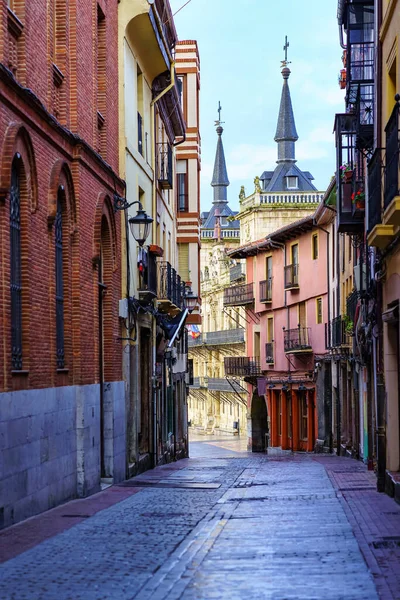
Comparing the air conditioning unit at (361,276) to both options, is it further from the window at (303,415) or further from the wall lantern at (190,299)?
the window at (303,415)

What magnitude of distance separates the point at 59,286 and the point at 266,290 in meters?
37.3

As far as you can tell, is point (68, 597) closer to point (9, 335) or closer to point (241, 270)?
point (9, 335)

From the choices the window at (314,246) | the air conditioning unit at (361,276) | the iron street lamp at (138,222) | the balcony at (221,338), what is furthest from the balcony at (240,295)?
the iron street lamp at (138,222)

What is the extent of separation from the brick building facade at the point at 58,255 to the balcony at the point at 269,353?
3164 centimetres

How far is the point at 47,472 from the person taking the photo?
14109 mm

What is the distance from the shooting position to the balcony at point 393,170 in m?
13.1

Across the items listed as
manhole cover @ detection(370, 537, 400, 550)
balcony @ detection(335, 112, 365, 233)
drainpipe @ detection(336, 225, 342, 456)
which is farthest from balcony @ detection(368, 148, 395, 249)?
drainpipe @ detection(336, 225, 342, 456)

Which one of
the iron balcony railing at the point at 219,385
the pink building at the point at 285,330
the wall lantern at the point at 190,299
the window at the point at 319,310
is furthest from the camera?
the iron balcony railing at the point at 219,385

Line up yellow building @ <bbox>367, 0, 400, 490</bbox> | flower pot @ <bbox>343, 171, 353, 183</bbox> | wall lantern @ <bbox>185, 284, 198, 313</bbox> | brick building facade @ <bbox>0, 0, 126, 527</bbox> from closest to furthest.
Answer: brick building facade @ <bbox>0, 0, 126, 527</bbox>, yellow building @ <bbox>367, 0, 400, 490</bbox>, flower pot @ <bbox>343, 171, 353, 183</bbox>, wall lantern @ <bbox>185, 284, 198, 313</bbox>

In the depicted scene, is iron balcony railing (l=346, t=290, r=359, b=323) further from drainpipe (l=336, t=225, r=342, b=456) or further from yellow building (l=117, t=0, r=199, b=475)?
drainpipe (l=336, t=225, r=342, b=456)

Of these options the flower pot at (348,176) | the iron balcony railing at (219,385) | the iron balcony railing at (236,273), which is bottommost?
the iron balcony railing at (219,385)

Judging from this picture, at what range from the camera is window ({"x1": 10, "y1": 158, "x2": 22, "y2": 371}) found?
508 inches

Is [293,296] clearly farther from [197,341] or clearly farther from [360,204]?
[197,341]

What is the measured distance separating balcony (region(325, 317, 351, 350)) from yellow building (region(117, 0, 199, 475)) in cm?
482
